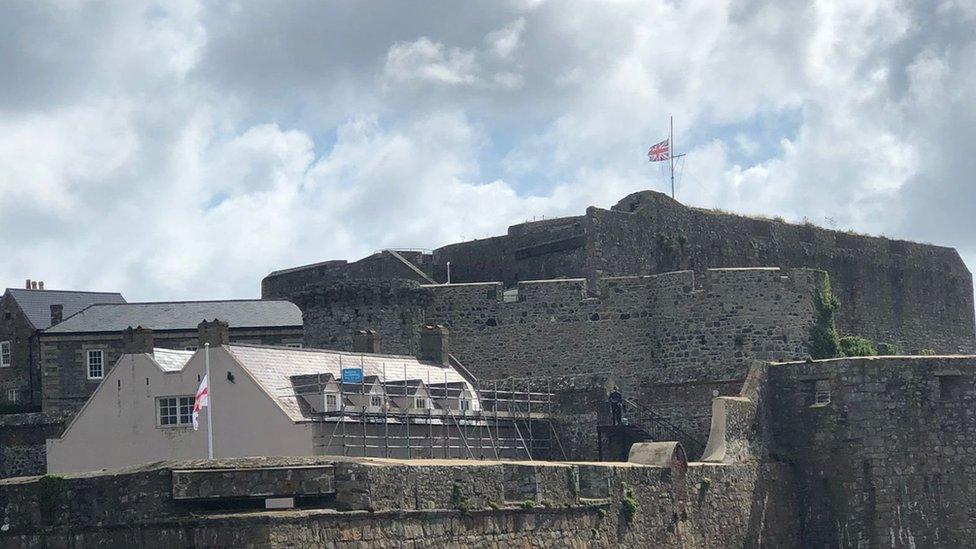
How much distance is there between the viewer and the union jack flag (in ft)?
201

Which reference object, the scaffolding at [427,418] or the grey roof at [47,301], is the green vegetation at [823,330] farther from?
the grey roof at [47,301]

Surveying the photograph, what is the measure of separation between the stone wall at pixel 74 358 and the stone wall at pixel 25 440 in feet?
8.98

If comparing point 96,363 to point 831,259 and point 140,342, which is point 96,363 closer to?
point 140,342

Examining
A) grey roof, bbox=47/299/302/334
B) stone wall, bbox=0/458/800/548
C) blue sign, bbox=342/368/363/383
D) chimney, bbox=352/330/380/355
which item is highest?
grey roof, bbox=47/299/302/334

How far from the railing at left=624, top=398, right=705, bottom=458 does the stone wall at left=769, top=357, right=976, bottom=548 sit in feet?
7.48

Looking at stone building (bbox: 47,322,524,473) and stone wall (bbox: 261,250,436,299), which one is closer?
stone building (bbox: 47,322,524,473)

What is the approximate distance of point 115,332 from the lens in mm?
62844

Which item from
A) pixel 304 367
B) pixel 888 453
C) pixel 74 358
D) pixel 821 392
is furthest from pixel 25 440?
pixel 888 453

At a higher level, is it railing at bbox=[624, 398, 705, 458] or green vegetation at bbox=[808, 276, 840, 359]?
green vegetation at bbox=[808, 276, 840, 359]

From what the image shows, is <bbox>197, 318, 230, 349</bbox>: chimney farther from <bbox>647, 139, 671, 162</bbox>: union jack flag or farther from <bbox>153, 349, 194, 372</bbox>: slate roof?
<bbox>647, 139, 671, 162</bbox>: union jack flag

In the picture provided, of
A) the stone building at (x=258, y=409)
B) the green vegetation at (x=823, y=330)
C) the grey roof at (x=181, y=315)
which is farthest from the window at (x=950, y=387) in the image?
the grey roof at (x=181, y=315)

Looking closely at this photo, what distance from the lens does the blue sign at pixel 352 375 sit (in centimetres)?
4303

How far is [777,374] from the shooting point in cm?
4672

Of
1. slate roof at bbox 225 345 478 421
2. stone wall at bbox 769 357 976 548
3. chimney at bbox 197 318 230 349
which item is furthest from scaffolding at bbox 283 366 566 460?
stone wall at bbox 769 357 976 548
